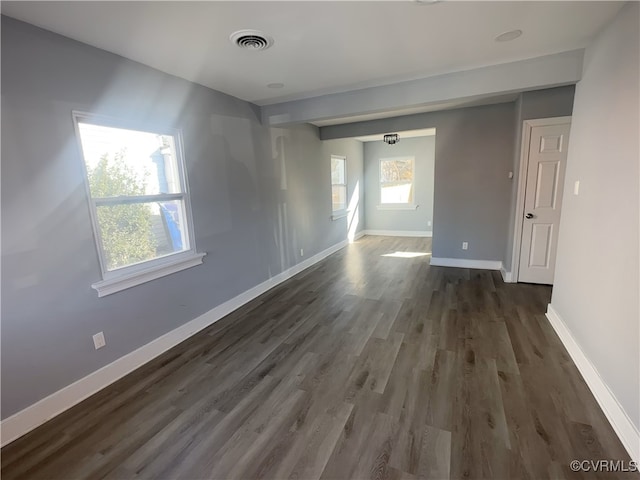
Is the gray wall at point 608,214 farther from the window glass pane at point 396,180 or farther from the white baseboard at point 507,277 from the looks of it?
the window glass pane at point 396,180

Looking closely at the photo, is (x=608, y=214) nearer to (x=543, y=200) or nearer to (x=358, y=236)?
(x=543, y=200)

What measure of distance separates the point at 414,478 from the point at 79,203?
2.62 meters

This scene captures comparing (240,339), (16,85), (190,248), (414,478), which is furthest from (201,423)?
(16,85)

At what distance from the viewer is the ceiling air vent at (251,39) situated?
2.05 metres

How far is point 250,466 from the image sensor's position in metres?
1.58

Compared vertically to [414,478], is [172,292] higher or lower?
higher

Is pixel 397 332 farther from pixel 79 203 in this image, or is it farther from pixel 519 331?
pixel 79 203

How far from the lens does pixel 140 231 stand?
254cm

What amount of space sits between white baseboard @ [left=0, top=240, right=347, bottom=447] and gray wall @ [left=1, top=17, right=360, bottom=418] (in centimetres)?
6

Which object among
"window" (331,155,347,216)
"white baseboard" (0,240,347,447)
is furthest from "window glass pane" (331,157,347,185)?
"white baseboard" (0,240,347,447)

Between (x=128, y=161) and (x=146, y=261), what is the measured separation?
32.8 inches

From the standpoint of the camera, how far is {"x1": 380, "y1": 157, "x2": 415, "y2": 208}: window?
754cm

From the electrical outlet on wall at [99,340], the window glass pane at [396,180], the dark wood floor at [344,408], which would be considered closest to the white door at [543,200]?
the dark wood floor at [344,408]

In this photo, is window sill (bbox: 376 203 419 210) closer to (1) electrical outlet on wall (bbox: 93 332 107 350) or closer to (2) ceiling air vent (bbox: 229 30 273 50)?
(2) ceiling air vent (bbox: 229 30 273 50)
